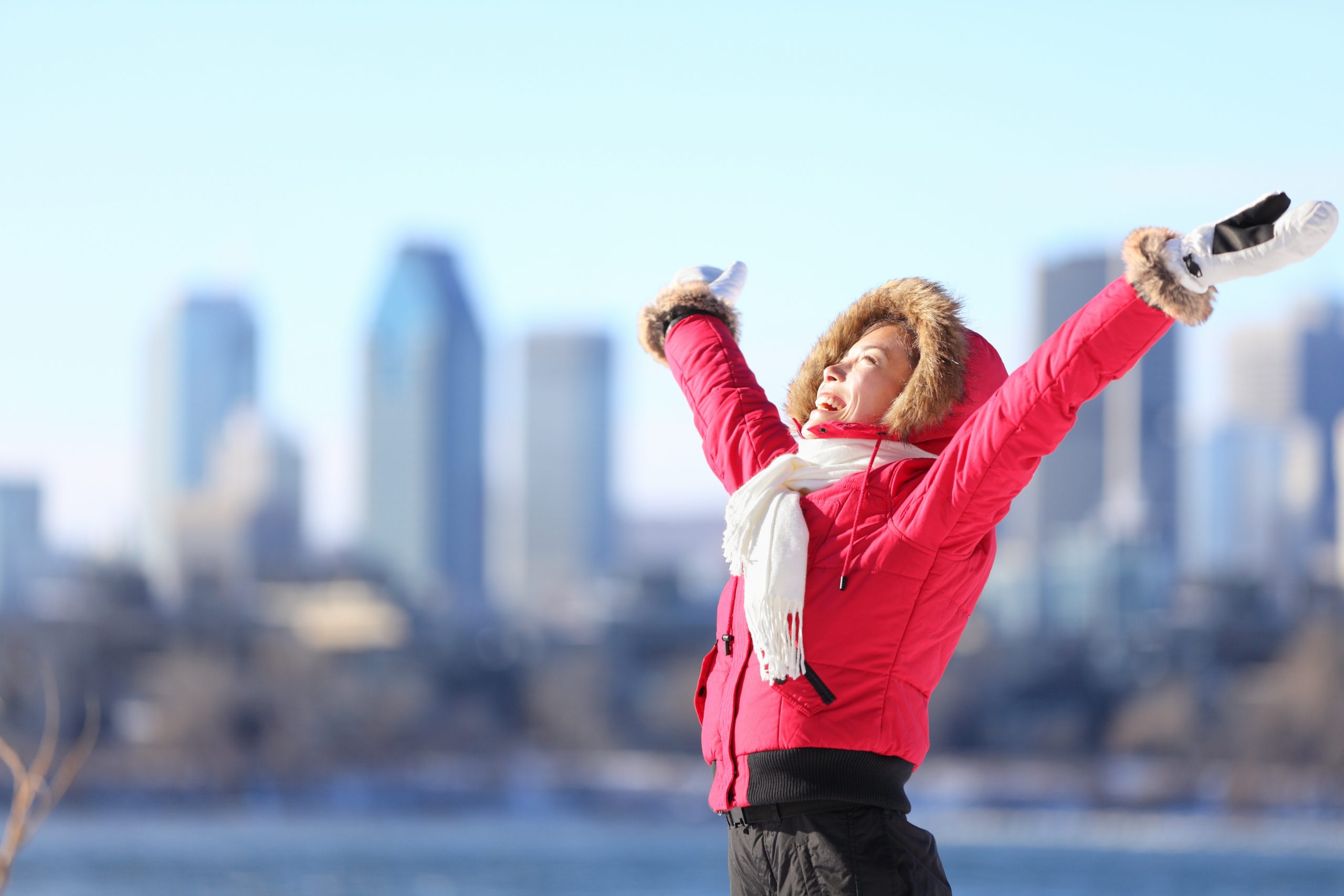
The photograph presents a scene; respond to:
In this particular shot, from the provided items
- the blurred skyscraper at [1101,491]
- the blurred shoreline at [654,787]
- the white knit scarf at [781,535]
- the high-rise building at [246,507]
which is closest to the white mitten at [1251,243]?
the white knit scarf at [781,535]

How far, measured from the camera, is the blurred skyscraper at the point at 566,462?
180 m

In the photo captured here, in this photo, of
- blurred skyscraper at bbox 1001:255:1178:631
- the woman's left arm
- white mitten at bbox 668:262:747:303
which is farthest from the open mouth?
blurred skyscraper at bbox 1001:255:1178:631

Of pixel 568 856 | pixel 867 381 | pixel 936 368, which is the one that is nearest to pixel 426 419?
pixel 568 856

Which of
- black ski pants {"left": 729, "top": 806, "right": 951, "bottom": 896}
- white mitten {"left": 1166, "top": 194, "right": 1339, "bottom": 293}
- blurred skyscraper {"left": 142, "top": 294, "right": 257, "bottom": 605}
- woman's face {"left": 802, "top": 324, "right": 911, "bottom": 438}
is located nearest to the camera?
white mitten {"left": 1166, "top": 194, "right": 1339, "bottom": 293}

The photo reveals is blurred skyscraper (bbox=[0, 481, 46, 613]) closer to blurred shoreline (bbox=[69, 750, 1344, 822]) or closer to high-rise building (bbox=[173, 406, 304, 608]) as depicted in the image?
high-rise building (bbox=[173, 406, 304, 608])

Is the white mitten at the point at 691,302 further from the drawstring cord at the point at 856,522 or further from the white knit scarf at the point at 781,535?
the drawstring cord at the point at 856,522

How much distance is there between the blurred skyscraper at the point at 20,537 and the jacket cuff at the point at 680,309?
470ft

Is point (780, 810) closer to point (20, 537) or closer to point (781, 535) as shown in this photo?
point (781, 535)

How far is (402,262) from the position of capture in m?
171

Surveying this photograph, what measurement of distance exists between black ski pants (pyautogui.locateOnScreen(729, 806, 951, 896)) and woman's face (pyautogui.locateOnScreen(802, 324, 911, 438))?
2.05ft

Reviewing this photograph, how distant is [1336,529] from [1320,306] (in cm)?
3804

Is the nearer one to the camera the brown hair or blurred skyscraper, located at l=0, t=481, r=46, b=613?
the brown hair

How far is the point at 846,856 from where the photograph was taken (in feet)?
8.26

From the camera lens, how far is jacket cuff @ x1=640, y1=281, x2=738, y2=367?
3152mm
